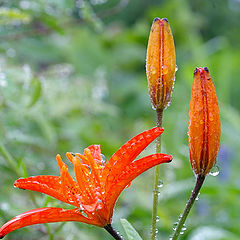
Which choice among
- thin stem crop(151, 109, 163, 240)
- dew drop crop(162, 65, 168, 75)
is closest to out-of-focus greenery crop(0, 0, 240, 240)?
thin stem crop(151, 109, 163, 240)

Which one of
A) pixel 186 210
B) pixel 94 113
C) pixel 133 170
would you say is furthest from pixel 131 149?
pixel 94 113

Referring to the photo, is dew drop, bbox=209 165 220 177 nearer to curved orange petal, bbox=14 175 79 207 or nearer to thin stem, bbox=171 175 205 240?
thin stem, bbox=171 175 205 240

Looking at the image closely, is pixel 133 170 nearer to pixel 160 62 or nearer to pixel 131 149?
pixel 131 149

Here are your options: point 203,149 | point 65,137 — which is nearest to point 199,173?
point 203,149

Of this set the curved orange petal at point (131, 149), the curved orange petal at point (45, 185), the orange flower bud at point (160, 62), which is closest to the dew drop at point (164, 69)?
the orange flower bud at point (160, 62)

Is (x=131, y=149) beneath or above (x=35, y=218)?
above

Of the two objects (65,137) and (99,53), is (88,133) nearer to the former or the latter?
(65,137)
